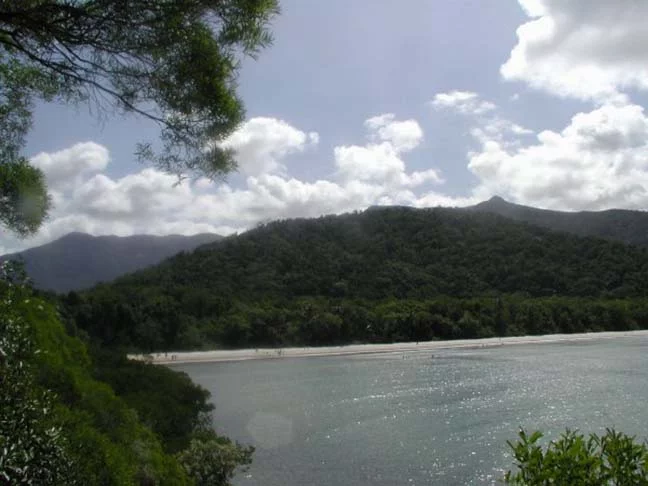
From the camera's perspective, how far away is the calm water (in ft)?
52.5

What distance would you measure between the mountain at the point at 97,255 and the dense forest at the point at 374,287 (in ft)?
222

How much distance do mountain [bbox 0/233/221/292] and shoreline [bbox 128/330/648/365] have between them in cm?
10258

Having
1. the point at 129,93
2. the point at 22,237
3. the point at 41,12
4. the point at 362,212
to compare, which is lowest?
the point at 22,237

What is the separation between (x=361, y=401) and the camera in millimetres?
27203

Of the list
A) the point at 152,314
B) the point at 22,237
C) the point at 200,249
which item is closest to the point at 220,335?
the point at 152,314

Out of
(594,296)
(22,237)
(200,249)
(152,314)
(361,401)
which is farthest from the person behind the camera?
(200,249)

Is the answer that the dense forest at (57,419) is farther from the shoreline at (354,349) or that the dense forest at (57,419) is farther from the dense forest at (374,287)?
the dense forest at (374,287)

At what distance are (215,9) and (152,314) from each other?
50824 millimetres

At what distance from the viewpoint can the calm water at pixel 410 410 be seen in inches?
630

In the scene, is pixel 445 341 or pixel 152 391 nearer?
pixel 152 391

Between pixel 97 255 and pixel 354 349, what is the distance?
147m

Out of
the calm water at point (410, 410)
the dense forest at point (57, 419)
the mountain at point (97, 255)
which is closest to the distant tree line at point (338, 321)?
the calm water at point (410, 410)

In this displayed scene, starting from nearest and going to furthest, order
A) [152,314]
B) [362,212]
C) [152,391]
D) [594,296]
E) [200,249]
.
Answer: [152,391]
[152,314]
[594,296]
[200,249]
[362,212]

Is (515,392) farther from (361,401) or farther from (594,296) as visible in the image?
(594,296)
